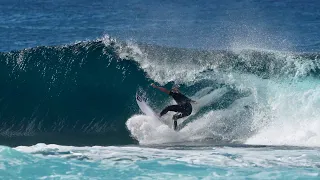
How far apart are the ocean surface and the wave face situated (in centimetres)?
3

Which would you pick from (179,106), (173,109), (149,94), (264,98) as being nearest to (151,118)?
(173,109)

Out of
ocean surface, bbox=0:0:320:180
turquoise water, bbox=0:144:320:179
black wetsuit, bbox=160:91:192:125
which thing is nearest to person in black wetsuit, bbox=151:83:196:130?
black wetsuit, bbox=160:91:192:125

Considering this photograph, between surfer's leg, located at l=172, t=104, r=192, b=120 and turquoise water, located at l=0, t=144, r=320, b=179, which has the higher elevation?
surfer's leg, located at l=172, t=104, r=192, b=120

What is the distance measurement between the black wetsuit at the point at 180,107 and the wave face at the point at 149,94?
408 mm

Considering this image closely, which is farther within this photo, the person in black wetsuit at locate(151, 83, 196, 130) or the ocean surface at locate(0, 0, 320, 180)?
the person in black wetsuit at locate(151, 83, 196, 130)

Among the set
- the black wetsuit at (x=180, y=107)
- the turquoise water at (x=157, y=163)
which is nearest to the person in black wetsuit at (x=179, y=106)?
the black wetsuit at (x=180, y=107)

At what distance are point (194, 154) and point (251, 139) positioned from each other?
120 inches

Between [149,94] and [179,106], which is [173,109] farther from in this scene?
[149,94]

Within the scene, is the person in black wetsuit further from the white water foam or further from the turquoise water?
the turquoise water

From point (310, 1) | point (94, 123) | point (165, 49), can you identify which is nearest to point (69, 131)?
point (94, 123)

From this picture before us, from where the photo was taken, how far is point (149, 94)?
70.4ft

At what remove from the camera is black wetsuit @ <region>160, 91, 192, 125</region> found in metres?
19.6

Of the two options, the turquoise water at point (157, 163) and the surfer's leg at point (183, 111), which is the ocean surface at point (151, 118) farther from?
the surfer's leg at point (183, 111)

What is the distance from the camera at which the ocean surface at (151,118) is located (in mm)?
16047
